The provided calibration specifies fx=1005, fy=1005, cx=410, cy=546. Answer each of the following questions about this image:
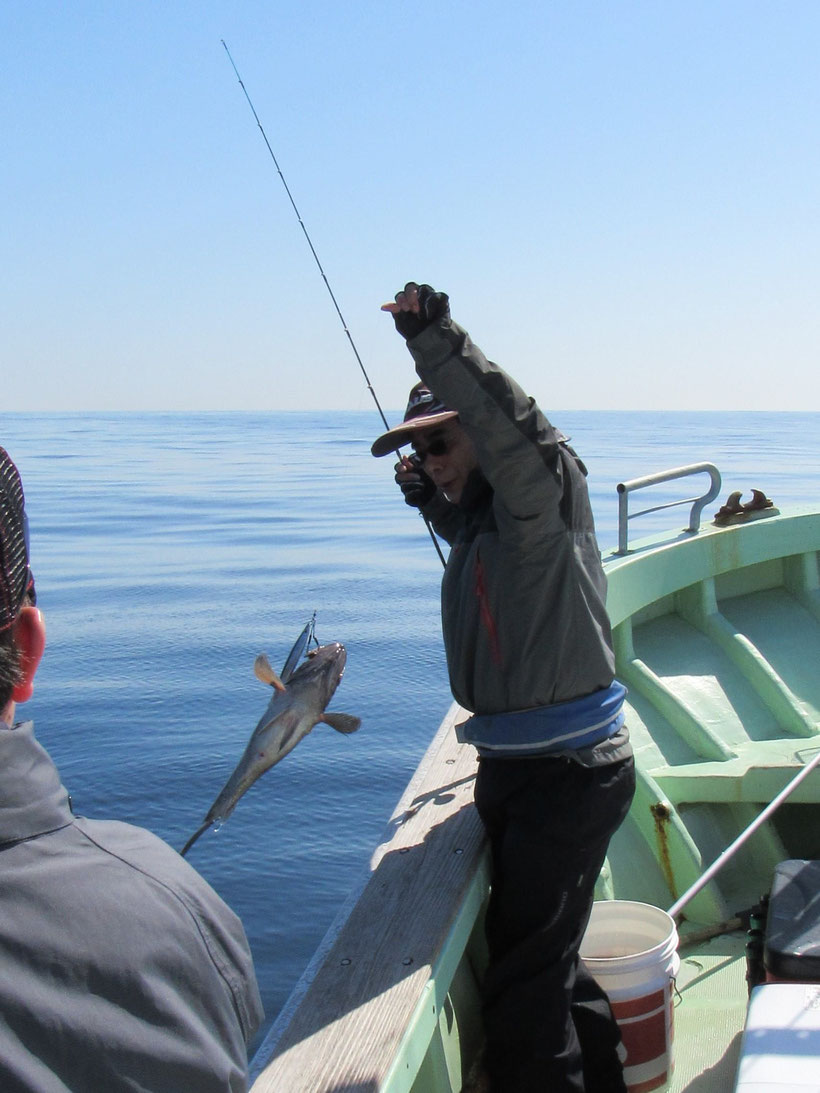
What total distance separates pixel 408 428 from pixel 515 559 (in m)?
0.55

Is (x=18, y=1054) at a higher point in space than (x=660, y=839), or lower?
higher

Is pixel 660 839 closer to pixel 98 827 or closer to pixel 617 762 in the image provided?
pixel 617 762

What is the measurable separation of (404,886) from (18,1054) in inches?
76.2

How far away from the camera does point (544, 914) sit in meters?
2.68

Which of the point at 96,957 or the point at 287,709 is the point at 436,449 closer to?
the point at 287,709

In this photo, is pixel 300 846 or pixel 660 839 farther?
pixel 300 846

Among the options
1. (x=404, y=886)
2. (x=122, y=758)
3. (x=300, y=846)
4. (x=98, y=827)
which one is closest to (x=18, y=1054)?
(x=98, y=827)

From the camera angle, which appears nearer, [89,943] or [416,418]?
[89,943]

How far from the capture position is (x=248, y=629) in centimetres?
1079

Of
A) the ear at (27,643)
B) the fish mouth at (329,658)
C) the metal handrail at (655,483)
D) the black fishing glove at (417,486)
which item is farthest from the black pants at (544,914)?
the metal handrail at (655,483)

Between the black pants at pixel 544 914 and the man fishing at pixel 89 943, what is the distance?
63.2 inches

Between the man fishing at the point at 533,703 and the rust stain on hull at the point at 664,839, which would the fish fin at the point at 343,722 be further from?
the rust stain on hull at the point at 664,839

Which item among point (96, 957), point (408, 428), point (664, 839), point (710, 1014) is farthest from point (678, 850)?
point (96, 957)

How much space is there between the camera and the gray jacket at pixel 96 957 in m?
0.97
